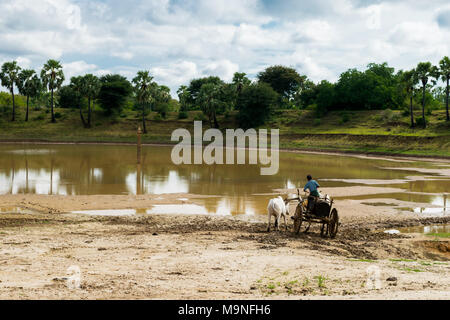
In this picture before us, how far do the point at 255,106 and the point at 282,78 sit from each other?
24.0 m

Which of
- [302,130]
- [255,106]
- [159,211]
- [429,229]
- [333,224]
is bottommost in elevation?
[429,229]

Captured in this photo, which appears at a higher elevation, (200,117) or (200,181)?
(200,117)

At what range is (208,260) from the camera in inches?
380

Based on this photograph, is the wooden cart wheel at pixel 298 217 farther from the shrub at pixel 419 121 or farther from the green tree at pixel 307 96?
the green tree at pixel 307 96

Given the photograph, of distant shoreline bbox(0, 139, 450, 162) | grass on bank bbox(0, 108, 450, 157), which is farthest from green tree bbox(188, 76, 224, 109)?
distant shoreline bbox(0, 139, 450, 162)

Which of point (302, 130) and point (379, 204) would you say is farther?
point (302, 130)

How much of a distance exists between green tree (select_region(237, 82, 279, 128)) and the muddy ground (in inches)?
2833

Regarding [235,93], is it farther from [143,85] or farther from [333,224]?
[333,224]

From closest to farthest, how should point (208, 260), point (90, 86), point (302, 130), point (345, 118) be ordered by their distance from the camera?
point (208, 260)
point (302, 130)
point (345, 118)
point (90, 86)

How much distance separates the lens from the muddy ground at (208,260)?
7.35m

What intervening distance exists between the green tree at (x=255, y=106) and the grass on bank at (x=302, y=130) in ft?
7.34

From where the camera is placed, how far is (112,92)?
9581 centimetres

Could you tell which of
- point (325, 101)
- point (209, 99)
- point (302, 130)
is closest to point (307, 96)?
point (325, 101)

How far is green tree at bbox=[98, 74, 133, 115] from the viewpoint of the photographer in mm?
95500
